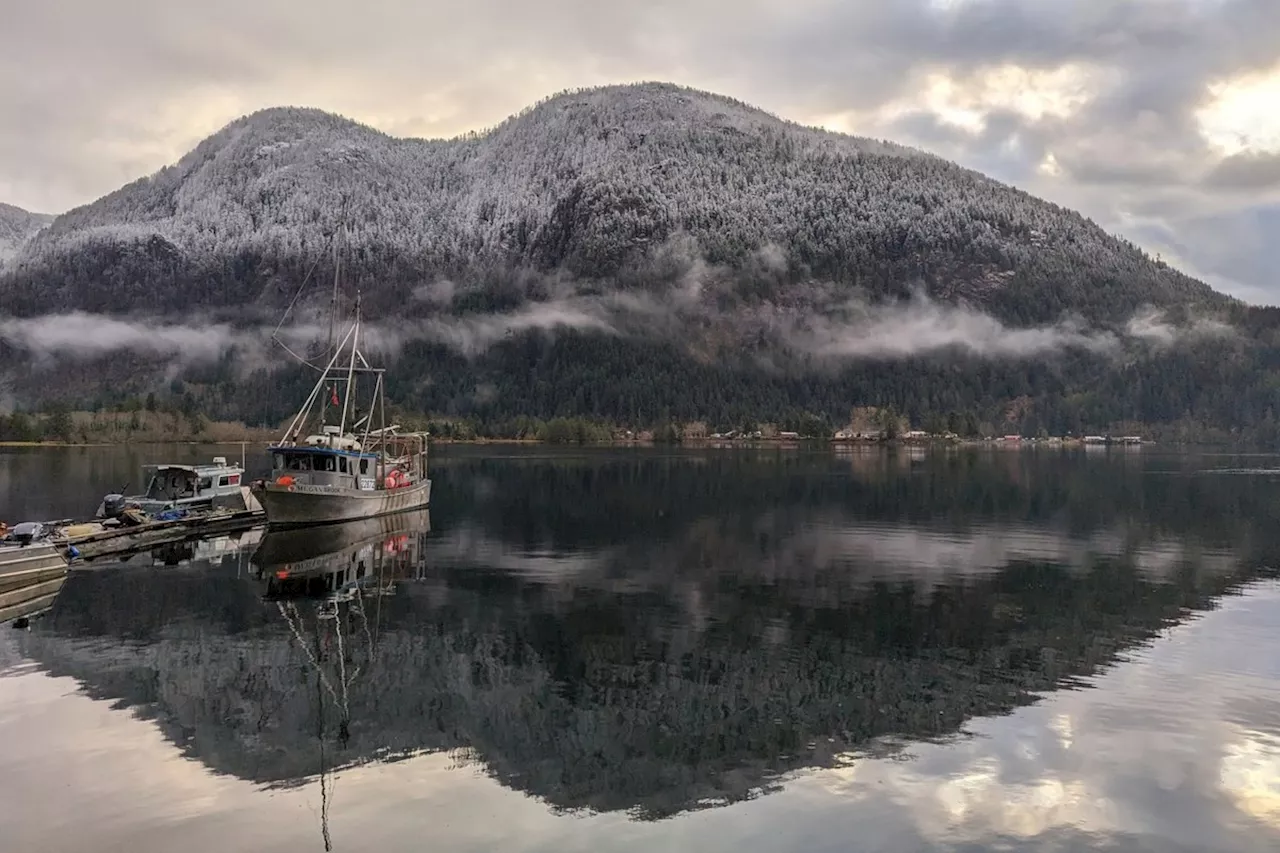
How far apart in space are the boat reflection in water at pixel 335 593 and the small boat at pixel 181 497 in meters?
6.95

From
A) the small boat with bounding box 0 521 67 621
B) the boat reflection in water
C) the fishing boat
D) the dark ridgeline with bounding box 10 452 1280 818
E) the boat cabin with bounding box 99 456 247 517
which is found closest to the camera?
the dark ridgeline with bounding box 10 452 1280 818

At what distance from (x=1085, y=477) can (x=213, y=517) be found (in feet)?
421

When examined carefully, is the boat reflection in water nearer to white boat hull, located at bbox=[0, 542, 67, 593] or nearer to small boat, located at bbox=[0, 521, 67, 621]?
small boat, located at bbox=[0, 521, 67, 621]

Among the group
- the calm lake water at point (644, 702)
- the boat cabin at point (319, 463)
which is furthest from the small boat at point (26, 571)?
the boat cabin at point (319, 463)

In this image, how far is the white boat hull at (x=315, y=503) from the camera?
64750 millimetres

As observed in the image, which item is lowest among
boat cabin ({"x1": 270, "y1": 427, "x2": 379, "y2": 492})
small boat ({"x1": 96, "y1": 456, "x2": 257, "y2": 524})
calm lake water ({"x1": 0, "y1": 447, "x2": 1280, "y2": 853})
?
calm lake water ({"x1": 0, "y1": 447, "x2": 1280, "y2": 853})

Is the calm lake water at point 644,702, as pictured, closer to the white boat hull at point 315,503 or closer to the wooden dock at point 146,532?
the wooden dock at point 146,532

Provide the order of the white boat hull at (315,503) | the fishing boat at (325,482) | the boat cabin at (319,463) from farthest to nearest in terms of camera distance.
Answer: the boat cabin at (319,463)
the fishing boat at (325,482)
the white boat hull at (315,503)

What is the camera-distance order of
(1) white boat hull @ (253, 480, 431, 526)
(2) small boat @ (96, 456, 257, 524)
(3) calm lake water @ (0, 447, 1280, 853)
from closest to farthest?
1. (3) calm lake water @ (0, 447, 1280, 853)
2. (2) small boat @ (96, 456, 257, 524)
3. (1) white boat hull @ (253, 480, 431, 526)

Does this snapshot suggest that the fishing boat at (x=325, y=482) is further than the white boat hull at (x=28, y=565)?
Yes

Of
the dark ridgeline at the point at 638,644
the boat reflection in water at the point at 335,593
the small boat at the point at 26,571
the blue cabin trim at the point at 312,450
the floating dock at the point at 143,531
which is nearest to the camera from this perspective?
the dark ridgeline at the point at 638,644

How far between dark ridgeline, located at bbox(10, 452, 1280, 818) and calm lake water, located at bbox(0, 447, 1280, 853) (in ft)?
0.55

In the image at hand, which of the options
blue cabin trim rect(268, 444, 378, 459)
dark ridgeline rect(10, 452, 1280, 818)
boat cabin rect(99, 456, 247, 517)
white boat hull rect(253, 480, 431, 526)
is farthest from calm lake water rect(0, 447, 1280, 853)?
boat cabin rect(99, 456, 247, 517)

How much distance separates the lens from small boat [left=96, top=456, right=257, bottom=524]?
61.8 metres
